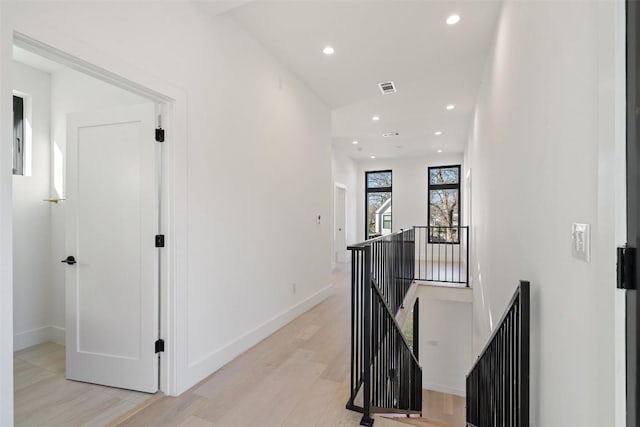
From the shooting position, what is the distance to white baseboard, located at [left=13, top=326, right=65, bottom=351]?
10.3 ft

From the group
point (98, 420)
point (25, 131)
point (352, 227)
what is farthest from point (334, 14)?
point (352, 227)

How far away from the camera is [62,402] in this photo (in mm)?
2242

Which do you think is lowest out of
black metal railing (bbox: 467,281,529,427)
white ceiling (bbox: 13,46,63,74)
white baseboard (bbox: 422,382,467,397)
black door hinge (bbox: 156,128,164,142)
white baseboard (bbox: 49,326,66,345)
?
white baseboard (bbox: 422,382,467,397)

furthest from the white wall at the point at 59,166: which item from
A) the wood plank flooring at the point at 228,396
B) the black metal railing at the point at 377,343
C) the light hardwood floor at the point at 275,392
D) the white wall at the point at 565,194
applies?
the white wall at the point at 565,194

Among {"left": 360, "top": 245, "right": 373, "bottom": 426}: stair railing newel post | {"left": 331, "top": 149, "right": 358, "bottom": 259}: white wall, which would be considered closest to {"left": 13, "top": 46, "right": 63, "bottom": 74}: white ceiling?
{"left": 360, "top": 245, "right": 373, "bottom": 426}: stair railing newel post

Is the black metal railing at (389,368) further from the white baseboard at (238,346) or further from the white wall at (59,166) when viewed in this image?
the white wall at (59,166)

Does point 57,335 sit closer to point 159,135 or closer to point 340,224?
point 159,135

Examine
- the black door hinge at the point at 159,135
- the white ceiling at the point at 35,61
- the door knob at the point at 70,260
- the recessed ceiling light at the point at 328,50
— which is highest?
the recessed ceiling light at the point at 328,50

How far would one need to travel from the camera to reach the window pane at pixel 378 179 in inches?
407

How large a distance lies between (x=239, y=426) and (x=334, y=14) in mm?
3372

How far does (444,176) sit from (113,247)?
916cm

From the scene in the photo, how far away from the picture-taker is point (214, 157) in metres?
2.73

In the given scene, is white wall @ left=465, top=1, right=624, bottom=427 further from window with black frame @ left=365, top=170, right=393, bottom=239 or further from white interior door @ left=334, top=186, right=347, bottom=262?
window with black frame @ left=365, top=170, right=393, bottom=239

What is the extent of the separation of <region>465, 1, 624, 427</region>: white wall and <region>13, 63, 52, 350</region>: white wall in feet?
14.3
